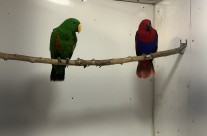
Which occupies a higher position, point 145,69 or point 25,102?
point 145,69

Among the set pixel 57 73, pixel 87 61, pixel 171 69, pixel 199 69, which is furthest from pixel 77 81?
pixel 199 69

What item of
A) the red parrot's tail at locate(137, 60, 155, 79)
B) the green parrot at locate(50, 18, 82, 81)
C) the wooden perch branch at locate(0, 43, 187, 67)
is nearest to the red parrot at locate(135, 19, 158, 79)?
the red parrot's tail at locate(137, 60, 155, 79)

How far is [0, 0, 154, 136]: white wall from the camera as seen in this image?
1.58 metres

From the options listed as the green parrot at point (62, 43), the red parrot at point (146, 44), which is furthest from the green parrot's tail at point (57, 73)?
the red parrot at point (146, 44)

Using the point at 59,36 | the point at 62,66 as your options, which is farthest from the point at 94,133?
the point at 59,36

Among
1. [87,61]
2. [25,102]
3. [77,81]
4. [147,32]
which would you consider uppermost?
[147,32]

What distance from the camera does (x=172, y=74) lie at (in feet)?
5.65

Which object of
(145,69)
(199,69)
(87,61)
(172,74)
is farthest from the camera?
(172,74)

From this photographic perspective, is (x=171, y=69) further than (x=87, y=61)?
Yes

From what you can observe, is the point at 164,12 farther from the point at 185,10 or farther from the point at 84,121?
the point at 84,121

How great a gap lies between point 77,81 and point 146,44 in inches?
18.6

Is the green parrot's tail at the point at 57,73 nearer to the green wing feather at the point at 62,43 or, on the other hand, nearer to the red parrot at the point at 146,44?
the green wing feather at the point at 62,43

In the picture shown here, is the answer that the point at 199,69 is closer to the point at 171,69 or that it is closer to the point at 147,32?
the point at 171,69

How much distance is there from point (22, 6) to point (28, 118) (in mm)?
641
